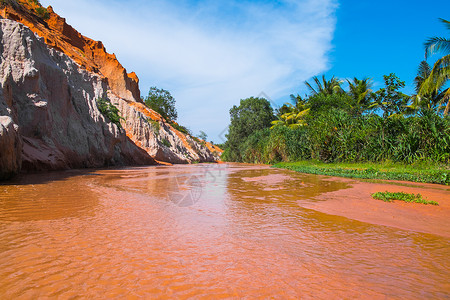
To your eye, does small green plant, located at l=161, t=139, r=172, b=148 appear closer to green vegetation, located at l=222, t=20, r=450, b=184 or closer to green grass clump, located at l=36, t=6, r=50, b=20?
green vegetation, located at l=222, t=20, r=450, b=184

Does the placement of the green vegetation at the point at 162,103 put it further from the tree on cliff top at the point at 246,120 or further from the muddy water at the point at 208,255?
the muddy water at the point at 208,255

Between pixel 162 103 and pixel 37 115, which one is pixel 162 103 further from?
pixel 37 115

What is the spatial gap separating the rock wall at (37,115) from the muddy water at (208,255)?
462cm

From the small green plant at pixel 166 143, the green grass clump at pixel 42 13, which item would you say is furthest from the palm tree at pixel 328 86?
the green grass clump at pixel 42 13

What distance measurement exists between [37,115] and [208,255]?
1151cm

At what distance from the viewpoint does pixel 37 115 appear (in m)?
10.3

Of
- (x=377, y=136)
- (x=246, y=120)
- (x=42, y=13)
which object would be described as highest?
(x=42, y=13)

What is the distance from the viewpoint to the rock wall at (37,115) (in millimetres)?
7195

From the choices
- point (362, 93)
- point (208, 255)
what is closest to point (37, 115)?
point (208, 255)

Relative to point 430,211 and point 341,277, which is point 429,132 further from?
point 341,277

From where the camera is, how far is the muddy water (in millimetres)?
1612

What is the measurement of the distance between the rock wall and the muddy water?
4623mm

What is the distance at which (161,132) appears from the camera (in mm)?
31734

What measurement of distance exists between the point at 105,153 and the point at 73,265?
50.8ft
